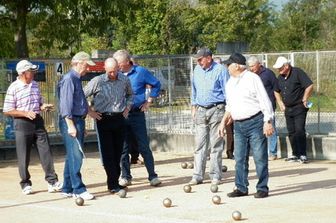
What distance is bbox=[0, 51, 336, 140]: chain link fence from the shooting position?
1667cm

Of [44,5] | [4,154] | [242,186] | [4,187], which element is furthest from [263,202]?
[44,5]

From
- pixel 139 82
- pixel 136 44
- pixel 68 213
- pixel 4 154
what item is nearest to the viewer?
pixel 68 213

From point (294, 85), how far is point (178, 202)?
17.5 ft

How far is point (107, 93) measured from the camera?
11289 millimetres

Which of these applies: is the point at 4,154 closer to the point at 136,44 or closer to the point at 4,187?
the point at 4,187

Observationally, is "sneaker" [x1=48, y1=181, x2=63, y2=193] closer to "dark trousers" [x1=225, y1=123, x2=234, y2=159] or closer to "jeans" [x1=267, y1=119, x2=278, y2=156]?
"dark trousers" [x1=225, y1=123, x2=234, y2=159]

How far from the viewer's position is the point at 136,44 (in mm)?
45469

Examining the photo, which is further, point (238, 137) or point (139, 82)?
point (139, 82)

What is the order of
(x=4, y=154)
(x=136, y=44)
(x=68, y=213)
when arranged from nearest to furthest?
(x=68, y=213) < (x=4, y=154) < (x=136, y=44)

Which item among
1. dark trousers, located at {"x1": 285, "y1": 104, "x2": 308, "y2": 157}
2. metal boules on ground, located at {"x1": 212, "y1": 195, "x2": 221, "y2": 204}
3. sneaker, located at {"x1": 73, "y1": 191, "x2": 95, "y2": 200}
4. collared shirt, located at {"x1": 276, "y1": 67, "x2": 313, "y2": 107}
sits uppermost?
collared shirt, located at {"x1": 276, "y1": 67, "x2": 313, "y2": 107}

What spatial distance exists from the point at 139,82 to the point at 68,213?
309cm

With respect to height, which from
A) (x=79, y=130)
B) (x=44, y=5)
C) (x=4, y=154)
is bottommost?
(x=4, y=154)

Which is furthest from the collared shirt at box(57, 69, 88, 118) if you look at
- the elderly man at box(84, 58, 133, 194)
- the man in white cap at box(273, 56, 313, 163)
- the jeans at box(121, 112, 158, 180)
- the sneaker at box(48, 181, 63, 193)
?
the man in white cap at box(273, 56, 313, 163)

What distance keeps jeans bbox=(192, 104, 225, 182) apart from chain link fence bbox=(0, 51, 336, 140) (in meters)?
5.03
